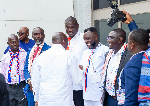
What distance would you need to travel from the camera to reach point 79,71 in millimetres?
2881

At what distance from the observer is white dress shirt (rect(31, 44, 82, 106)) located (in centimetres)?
268

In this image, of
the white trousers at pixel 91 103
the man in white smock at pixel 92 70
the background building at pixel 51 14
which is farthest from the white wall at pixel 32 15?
the white trousers at pixel 91 103

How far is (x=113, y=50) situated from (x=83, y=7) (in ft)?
11.7

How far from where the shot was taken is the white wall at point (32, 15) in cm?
544

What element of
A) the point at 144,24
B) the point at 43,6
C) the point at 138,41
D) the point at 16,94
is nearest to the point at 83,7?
the point at 43,6

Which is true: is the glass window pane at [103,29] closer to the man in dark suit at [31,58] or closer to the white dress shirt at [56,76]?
the man in dark suit at [31,58]

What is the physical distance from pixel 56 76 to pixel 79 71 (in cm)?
A: 40

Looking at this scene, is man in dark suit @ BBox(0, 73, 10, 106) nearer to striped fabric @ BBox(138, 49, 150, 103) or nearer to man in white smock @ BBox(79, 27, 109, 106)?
striped fabric @ BBox(138, 49, 150, 103)

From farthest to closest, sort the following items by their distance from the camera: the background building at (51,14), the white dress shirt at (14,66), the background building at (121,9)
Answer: the background building at (51,14) → the background building at (121,9) → the white dress shirt at (14,66)

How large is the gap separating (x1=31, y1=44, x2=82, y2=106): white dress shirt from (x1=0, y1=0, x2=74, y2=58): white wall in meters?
3.15

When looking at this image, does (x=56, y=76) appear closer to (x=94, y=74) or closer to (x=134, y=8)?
(x=94, y=74)

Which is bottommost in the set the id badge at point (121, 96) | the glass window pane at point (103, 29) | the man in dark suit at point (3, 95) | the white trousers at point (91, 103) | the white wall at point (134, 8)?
the white trousers at point (91, 103)

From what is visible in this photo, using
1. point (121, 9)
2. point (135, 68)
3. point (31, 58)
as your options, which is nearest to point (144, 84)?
point (135, 68)

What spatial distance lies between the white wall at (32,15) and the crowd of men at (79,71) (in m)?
1.16
